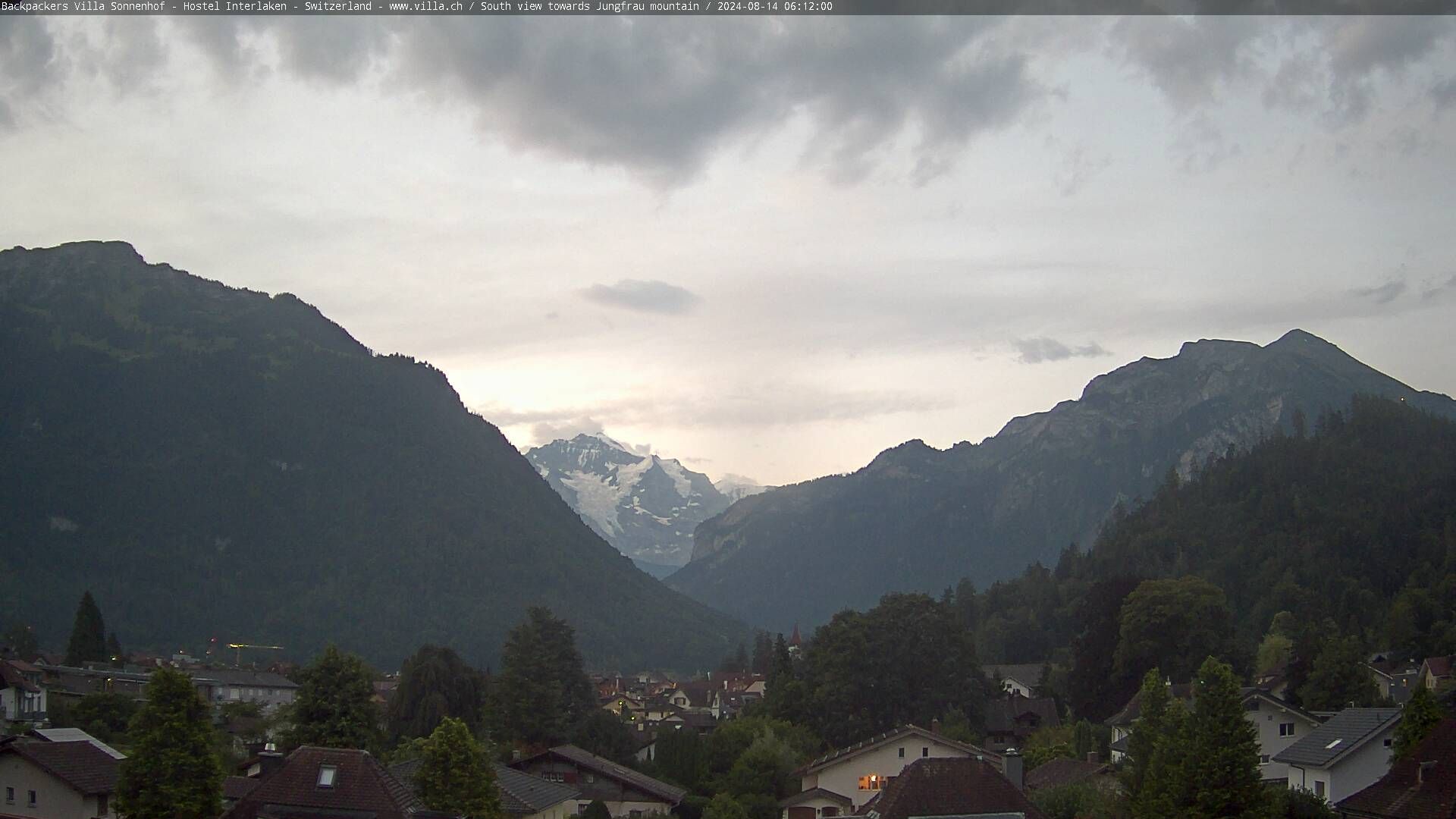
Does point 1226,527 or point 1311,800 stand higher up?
point 1226,527

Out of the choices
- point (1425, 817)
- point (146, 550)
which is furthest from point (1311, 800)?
point (146, 550)

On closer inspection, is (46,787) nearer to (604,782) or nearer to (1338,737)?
(604,782)

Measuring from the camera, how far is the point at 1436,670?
3354 inches

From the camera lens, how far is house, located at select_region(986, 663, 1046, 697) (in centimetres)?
10588

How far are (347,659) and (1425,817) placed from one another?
37.7 meters

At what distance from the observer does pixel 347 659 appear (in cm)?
5478

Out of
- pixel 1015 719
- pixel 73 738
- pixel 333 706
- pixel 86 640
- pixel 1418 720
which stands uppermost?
pixel 86 640

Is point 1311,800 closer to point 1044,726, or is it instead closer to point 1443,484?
point 1044,726

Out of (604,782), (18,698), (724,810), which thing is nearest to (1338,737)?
(724,810)

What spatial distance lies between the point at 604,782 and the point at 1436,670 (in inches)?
2174

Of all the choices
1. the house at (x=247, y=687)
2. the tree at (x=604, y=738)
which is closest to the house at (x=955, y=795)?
the tree at (x=604, y=738)

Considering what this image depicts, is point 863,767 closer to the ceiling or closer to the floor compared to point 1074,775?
closer to the ceiling

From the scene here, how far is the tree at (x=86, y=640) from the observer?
11250cm

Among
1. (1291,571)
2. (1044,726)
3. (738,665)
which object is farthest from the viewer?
(738,665)
